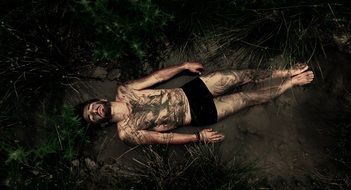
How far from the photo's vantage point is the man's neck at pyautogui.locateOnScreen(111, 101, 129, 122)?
11.6ft

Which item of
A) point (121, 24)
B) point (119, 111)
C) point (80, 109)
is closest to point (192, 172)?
point (119, 111)

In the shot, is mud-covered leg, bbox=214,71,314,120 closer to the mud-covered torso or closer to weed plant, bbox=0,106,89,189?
the mud-covered torso

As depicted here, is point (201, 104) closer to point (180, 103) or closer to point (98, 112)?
point (180, 103)

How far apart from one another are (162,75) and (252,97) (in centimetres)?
88

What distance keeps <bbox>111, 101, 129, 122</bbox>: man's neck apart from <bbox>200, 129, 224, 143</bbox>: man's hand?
717 mm

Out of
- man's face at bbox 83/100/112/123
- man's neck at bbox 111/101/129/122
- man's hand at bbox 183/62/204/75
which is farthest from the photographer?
man's hand at bbox 183/62/204/75

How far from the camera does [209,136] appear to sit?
12.2 ft

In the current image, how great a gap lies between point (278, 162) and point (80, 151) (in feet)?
6.18

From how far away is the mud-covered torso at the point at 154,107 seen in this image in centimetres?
358

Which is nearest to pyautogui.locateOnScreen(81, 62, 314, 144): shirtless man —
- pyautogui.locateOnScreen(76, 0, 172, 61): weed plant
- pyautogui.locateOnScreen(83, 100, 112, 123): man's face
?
pyautogui.locateOnScreen(83, 100, 112, 123): man's face

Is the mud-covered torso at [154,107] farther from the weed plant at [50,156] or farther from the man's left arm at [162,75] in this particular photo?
the weed plant at [50,156]

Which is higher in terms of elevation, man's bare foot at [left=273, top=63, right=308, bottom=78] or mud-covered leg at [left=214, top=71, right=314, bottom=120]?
man's bare foot at [left=273, top=63, right=308, bottom=78]

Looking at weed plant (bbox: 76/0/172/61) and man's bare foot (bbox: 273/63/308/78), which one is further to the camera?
man's bare foot (bbox: 273/63/308/78)

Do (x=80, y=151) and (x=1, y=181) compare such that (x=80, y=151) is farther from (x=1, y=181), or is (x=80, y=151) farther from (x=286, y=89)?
(x=286, y=89)
